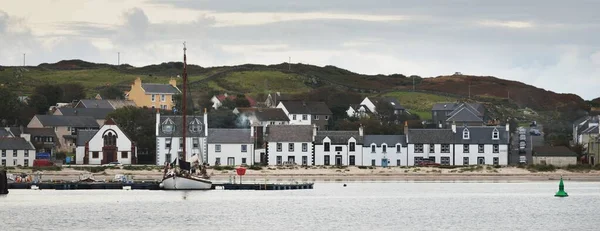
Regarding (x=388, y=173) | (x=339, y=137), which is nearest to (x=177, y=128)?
(x=339, y=137)

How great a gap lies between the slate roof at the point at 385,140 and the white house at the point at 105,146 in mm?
21588

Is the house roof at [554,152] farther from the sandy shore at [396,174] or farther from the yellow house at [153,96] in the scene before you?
the yellow house at [153,96]

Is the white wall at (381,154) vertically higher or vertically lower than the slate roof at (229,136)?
lower

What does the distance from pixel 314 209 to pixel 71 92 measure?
104710 mm

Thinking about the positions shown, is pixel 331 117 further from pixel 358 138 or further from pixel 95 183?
pixel 95 183

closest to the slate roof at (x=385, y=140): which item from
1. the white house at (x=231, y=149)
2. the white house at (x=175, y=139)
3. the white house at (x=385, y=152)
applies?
the white house at (x=385, y=152)

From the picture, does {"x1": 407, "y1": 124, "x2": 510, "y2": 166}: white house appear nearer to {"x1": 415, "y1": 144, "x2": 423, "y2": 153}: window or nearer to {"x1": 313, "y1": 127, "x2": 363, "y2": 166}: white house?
{"x1": 415, "y1": 144, "x2": 423, "y2": 153}: window

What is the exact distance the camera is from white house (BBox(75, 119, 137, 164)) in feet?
404

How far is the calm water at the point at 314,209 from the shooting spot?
74.2 meters

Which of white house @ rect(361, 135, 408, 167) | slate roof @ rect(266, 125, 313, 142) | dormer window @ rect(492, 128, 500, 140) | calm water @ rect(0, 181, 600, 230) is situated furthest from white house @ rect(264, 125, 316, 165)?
dormer window @ rect(492, 128, 500, 140)

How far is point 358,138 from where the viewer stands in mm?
123312

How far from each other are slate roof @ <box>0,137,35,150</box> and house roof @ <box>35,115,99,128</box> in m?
17.0

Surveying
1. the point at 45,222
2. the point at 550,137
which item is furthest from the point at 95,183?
the point at 550,137

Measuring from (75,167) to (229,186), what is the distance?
21211 mm
